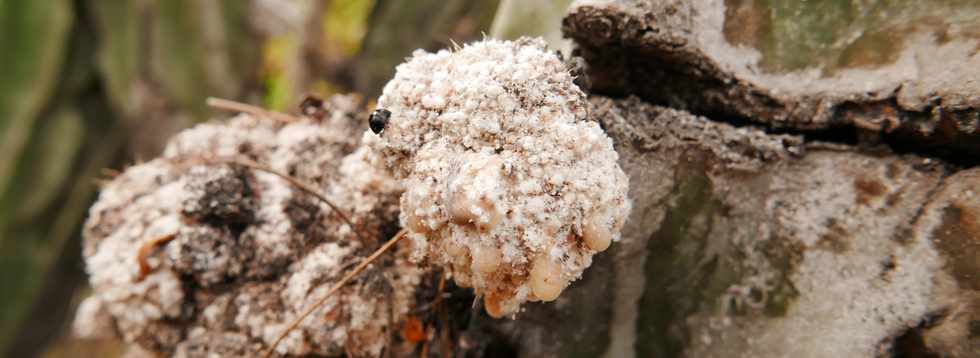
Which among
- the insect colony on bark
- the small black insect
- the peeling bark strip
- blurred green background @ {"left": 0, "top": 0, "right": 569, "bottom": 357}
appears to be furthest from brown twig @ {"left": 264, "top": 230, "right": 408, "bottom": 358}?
blurred green background @ {"left": 0, "top": 0, "right": 569, "bottom": 357}

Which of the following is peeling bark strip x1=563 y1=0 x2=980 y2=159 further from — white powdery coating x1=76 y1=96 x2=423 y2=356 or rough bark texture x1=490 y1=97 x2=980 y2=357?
white powdery coating x1=76 y1=96 x2=423 y2=356

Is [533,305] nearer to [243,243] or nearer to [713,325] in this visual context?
[713,325]

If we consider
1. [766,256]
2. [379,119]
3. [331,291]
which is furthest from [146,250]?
[766,256]

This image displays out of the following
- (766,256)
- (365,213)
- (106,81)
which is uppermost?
(106,81)

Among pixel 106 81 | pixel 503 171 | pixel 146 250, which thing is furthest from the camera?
pixel 106 81

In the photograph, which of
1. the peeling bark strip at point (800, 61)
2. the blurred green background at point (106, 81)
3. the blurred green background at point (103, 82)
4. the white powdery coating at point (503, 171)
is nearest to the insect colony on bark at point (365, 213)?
the white powdery coating at point (503, 171)

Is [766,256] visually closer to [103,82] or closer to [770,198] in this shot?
[770,198]
